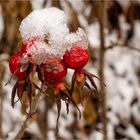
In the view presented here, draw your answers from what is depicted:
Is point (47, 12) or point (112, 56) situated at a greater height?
point (47, 12)

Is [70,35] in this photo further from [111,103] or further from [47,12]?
[111,103]

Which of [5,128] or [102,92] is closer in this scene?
[102,92]

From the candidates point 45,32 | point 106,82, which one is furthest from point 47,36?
point 106,82

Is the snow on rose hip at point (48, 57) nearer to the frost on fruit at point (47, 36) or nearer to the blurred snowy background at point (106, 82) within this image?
the frost on fruit at point (47, 36)

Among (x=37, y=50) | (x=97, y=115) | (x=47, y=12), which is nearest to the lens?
(x=37, y=50)

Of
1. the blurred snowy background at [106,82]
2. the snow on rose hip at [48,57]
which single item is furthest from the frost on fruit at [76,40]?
the blurred snowy background at [106,82]

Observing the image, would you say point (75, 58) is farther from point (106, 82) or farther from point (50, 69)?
point (106, 82)

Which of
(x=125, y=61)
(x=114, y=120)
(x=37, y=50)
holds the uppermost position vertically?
(x=37, y=50)

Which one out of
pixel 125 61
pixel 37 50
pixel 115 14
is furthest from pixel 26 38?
pixel 115 14
